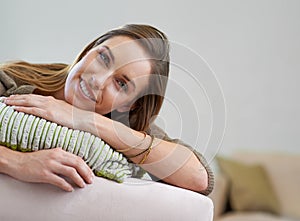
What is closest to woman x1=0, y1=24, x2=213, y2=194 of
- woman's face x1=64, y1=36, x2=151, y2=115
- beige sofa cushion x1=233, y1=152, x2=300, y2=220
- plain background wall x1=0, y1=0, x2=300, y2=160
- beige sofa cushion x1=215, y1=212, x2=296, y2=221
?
woman's face x1=64, y1=36, x2=151, y2=115

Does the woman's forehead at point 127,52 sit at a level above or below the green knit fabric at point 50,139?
above

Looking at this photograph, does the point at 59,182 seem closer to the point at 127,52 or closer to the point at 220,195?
the point at 127,52

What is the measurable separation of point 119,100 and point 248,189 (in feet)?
7.40

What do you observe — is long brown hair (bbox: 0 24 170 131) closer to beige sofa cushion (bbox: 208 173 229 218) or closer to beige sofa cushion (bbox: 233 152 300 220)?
beige sofa cushion (bbox: 208 173 229 218)

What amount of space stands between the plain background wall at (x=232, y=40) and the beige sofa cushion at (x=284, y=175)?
0.13 meters

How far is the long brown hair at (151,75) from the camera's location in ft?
3.78

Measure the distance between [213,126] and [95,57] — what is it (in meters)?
0.32

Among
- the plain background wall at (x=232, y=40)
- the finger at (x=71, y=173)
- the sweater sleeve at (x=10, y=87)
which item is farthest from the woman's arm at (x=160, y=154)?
the plain background wall at (x=232, y=40)

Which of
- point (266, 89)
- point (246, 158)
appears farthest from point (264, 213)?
point (266, 89)

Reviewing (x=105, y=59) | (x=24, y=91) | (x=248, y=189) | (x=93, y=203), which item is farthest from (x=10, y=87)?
(x=248, y=189)

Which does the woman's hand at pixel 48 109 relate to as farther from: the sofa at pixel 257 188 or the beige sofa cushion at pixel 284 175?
the beige sofa cushion at pixel 284 175

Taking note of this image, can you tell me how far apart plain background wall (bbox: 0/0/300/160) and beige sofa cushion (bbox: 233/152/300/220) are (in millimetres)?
128

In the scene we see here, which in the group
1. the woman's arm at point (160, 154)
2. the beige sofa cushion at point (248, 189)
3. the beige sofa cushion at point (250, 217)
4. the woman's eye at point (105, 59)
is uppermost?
the woman's eye at point (105, 59)

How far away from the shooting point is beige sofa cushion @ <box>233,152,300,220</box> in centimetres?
335
